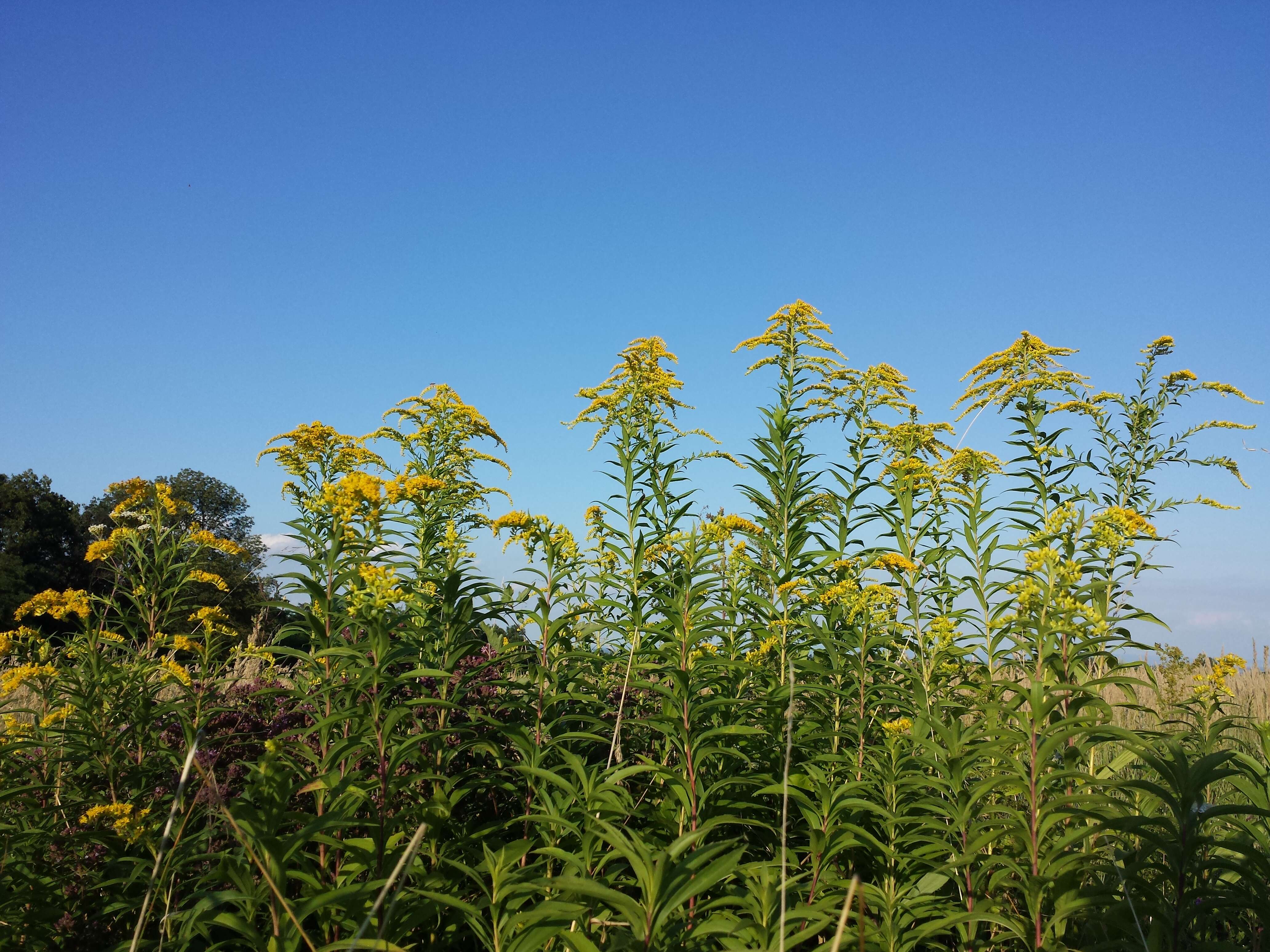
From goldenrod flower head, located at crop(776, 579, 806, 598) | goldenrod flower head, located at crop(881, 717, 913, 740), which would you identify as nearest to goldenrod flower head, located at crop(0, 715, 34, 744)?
goldenrod flower head, located at crop(776, 579, 806, 598)

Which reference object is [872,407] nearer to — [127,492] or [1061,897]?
[1061,897]

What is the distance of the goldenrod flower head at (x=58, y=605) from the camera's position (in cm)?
407

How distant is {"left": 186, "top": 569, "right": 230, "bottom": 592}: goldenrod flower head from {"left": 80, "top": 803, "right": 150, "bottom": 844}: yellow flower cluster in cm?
116

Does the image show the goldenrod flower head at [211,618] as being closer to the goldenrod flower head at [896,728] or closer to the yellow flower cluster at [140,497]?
the yellow flower cluster at [140,497]

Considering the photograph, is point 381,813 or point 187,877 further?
point 187,877

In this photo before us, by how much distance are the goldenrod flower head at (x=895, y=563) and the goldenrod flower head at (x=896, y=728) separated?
95 cm

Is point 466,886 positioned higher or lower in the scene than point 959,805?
lower

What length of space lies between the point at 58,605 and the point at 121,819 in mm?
1608

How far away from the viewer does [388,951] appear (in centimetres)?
212

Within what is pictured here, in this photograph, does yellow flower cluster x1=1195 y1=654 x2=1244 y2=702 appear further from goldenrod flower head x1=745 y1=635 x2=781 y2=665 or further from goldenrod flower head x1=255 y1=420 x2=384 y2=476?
goldenrod flower head x1=255 y1=420 x2=384 y2=476

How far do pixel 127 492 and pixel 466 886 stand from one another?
3.23 metres

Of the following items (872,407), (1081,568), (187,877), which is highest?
(872,407)

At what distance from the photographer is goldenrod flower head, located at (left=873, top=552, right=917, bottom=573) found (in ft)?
13.4

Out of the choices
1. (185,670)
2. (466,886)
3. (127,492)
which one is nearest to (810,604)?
(466,886)
